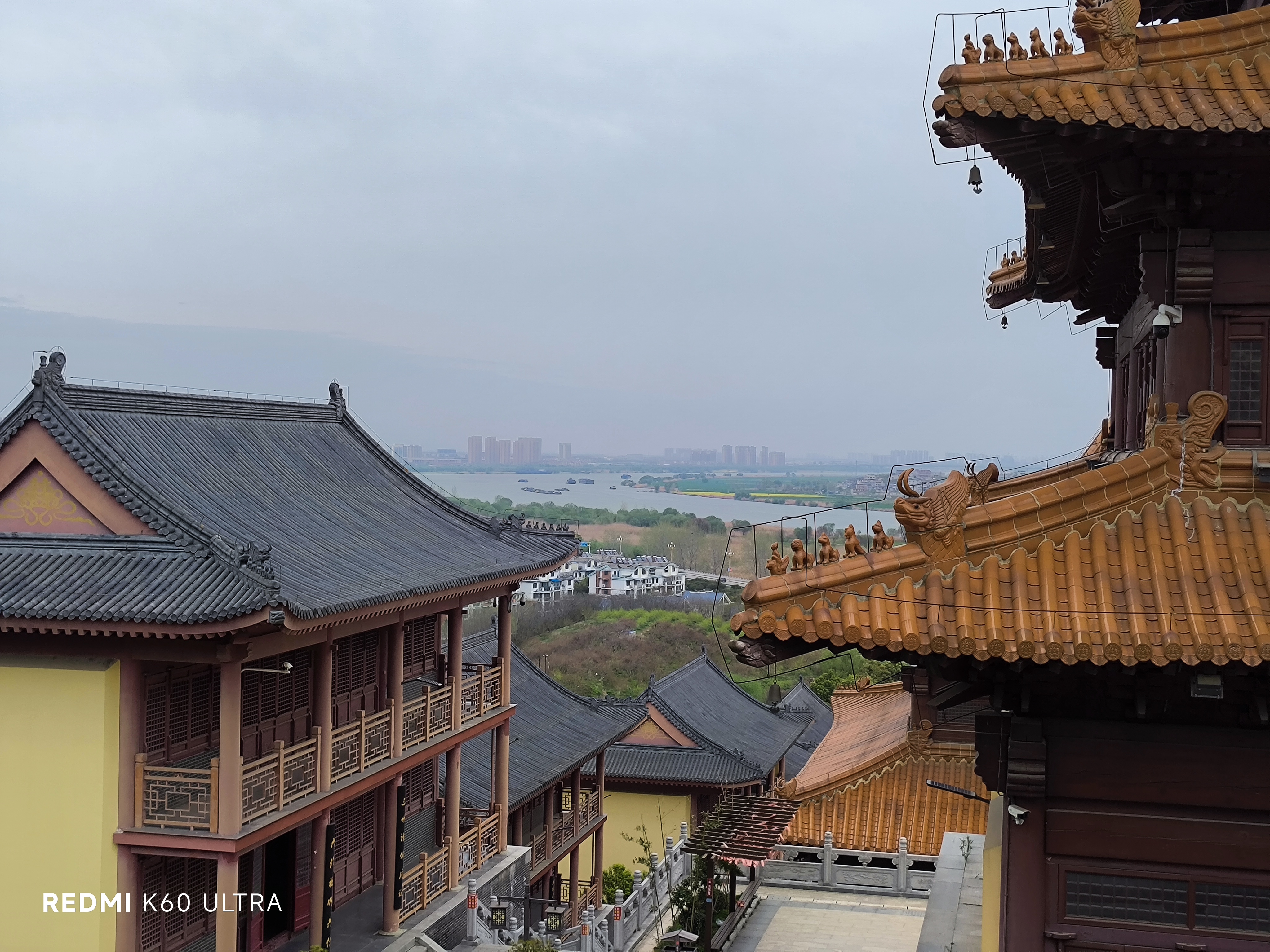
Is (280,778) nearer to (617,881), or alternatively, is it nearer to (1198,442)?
(1198,442)

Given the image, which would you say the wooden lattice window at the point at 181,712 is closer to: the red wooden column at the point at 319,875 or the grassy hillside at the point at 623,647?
the red wooden column at the point at 319,875

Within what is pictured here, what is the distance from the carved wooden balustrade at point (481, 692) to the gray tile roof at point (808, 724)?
23.4 meters

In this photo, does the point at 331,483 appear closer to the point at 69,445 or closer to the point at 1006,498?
the point at 69,445

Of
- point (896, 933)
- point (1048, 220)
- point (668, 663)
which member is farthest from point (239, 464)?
point (668, 663)

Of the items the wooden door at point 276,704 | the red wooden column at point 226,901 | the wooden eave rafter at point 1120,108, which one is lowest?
the red wooden column at point 226,901

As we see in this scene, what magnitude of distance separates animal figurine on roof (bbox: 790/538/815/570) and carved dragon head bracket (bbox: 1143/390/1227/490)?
255cm

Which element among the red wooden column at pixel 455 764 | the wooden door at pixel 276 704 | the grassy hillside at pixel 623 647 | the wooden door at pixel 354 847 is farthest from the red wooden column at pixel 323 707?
the grassy hillside at pixel 623 647

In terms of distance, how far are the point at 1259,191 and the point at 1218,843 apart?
4363 mm

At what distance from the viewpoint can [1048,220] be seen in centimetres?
1003

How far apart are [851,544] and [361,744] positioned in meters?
14.4

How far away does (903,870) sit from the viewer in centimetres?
2325

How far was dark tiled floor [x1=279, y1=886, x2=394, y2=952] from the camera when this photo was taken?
67.2ft

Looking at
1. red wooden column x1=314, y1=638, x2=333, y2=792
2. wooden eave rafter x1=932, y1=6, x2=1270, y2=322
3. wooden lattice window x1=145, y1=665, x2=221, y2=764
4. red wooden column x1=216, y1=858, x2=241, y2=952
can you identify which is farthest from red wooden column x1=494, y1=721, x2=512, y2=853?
wooden eave rafter x1=932, y1=6, x2=1270, y2=322

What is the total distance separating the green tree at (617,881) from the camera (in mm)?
33500
